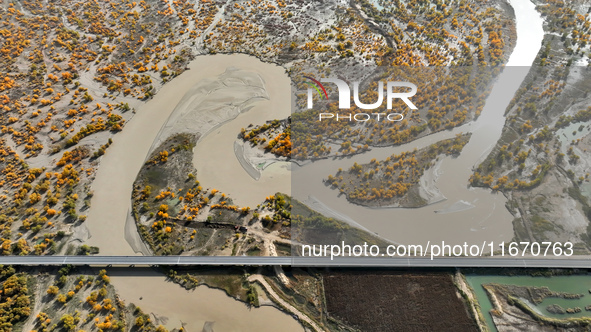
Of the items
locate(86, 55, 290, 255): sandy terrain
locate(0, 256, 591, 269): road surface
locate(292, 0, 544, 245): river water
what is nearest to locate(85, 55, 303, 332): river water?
locate(86, 55, 290, 255): sandy terrain

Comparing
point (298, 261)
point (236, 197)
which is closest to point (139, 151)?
point (236, 197)

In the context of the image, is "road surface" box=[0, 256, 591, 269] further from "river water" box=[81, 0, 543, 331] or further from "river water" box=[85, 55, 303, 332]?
"river water" box=[81, 0, 543, 331]

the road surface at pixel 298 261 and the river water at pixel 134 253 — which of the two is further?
the road surface at pixel 298 261

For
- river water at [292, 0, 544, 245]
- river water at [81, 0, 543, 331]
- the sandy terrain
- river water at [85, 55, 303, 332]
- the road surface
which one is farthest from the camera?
the sandy terrain

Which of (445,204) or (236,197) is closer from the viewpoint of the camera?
(445,204)

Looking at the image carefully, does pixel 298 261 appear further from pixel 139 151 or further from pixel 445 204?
pixel 139 151

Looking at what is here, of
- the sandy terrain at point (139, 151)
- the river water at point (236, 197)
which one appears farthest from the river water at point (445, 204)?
the sandy terrain at point (139, 151)

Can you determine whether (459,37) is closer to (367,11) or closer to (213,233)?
(367,11)

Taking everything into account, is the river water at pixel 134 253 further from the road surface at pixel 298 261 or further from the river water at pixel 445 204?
the river water at pixel 445 204

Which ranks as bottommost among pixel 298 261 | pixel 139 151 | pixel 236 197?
pixel 298 261

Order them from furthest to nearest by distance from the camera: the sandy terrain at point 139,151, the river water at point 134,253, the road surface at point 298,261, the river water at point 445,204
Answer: the sandy terrain at point 139,151 < the river water at point 445,204 < the road surface at point 298,261 < the river water at point 134,253

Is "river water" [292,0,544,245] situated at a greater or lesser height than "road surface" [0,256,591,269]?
greater
